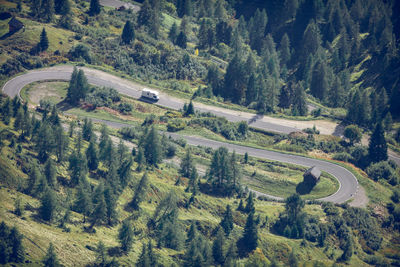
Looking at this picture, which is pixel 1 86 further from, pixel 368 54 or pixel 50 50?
pixel 368 54

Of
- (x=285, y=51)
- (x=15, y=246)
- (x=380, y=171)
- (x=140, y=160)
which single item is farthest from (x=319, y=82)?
(x=15, y=246)

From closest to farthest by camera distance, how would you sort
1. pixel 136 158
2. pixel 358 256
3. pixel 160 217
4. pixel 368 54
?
pixel 160 217, pixel 358 256, pixel 136 158, pixel 368 54

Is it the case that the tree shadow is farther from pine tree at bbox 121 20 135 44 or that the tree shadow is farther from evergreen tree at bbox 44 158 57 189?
pine tree at bbox 121 20 135 44

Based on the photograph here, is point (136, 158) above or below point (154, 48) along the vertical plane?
below

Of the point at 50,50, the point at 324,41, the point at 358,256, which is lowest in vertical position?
the point at 358,256

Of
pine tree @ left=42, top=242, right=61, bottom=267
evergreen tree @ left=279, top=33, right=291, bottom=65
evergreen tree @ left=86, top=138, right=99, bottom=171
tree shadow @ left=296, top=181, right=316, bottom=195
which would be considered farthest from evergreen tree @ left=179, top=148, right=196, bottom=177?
evergreen tree @ left=279, top=33, right=291, bottom=65

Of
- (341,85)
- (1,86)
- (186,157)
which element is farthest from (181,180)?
(341,85)

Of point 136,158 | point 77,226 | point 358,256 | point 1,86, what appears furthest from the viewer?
point 1,86
